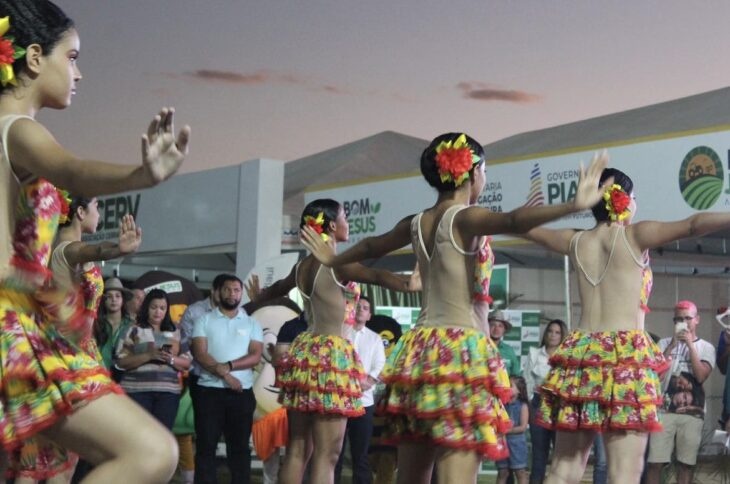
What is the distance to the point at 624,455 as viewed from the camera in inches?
222

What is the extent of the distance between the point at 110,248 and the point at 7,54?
251cm

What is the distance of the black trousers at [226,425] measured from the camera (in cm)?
862

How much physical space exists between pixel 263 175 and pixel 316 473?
763 centimetres

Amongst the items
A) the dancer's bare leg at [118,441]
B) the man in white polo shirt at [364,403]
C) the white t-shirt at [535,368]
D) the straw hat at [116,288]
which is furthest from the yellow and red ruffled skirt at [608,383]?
the straw hat at [116,288]

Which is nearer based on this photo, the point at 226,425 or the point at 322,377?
the point at 322,377

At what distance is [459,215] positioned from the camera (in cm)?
454

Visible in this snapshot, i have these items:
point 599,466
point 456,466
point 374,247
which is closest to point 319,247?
point 374,247

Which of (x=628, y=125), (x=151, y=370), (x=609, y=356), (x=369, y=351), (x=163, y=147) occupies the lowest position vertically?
(x=151, y=370)

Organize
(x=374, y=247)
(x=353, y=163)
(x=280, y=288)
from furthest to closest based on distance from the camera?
1. (x=353, y=163)
2. (x=280, y=288)
3. (x=374, y=247)

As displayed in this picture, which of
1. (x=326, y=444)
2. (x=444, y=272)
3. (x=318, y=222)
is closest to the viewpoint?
(x=444, y=272)

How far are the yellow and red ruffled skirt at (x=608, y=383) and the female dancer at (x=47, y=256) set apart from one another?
3.24 meters

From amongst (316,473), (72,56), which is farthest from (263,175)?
(72,56)

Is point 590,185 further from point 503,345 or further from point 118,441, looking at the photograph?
point 503,345

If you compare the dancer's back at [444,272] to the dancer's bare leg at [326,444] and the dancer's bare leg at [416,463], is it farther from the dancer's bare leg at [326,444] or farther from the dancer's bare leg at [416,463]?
the dancer's bare leg at [326,444]
